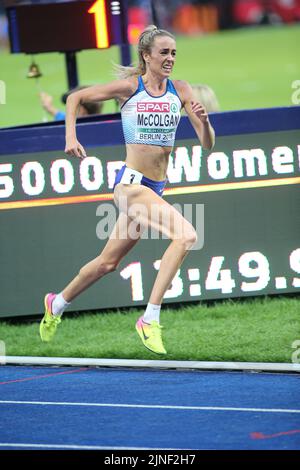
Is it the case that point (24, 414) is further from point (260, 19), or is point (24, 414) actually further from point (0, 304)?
point (260, 19)

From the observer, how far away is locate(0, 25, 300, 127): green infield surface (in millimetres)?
29578

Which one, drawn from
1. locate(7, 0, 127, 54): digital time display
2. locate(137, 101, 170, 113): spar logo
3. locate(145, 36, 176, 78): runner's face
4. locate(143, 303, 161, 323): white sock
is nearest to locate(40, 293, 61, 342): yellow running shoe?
locate(143, 303, 161, 323): white sock

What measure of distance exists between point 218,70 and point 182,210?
26418 millimetres

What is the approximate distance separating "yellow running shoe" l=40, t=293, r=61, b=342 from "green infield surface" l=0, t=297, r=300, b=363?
333mm

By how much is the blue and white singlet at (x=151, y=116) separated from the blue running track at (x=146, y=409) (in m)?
Result: 1.61

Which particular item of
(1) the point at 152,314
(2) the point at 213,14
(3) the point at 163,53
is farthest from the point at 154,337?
(2) the point at 213,14

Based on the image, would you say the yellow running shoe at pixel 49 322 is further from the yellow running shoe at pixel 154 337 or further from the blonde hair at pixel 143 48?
the blonde hair at pixel 143 48

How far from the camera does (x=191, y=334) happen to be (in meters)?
9.84

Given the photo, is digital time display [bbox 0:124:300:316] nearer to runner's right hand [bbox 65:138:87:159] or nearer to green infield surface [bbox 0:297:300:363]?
green infield surface [bbox 0:297:300:363]

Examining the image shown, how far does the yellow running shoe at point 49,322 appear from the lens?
9.24 m

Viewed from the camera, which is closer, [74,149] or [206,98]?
[74,149]

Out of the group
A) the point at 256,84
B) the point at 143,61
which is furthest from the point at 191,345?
the point at 256,84

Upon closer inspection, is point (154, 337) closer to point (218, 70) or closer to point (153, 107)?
point (153, 107)

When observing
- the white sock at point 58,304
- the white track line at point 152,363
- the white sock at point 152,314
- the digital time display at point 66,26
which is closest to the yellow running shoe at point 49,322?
the white sock at point 58,304
